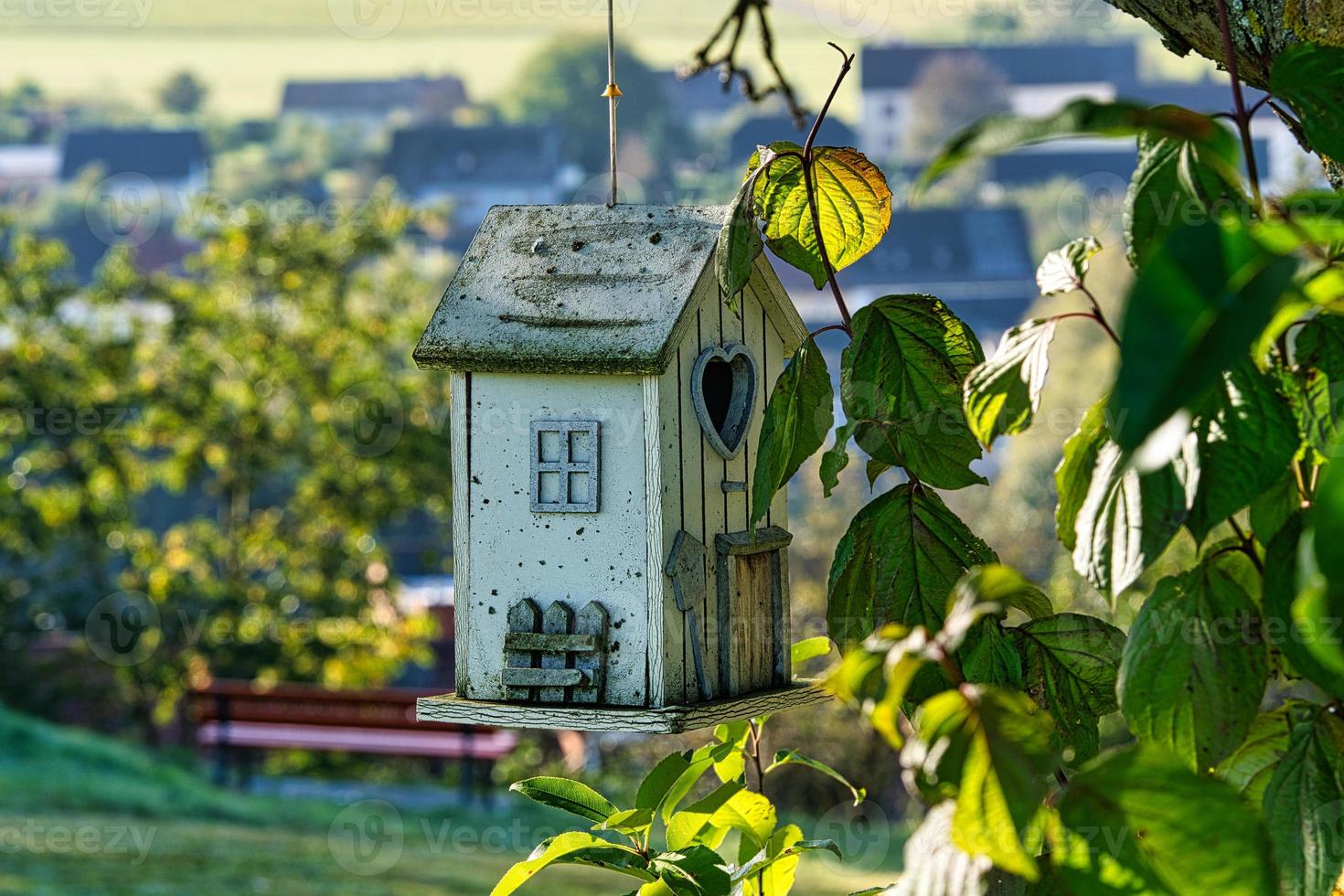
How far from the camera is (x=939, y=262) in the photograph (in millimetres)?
23016

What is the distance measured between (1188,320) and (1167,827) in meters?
0.27

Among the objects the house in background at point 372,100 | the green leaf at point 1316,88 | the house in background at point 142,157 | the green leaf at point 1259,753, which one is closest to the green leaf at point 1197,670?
the green leaf at point 1259,753

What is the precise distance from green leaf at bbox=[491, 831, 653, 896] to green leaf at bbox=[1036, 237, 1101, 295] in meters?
0.55

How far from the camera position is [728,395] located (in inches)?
70.4

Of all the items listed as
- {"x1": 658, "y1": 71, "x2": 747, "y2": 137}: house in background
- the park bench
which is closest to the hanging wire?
the park bench

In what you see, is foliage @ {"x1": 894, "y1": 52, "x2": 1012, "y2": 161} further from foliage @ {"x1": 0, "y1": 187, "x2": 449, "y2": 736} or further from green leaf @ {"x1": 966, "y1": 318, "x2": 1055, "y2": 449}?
green leaf @ {"x1": 966, "y1": 318, "x2": 1055, "y2": 449}

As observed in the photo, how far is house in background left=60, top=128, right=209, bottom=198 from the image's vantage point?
1069 inches

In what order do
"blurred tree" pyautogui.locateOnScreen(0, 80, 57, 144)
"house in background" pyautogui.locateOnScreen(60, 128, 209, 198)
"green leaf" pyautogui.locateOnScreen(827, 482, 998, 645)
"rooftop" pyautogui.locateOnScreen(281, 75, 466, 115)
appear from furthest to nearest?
1. "rooftop" pyautogui.locateOnScreen(281, 75, 466, 115)
2. "blurred tree" pyautogui.locateOnScreen(0, 80, 57, 144)
3. "house in background" pyautogui.locateOnScreen(60, 128, 209, 198)
4. "green leaf" pyautogui.locateOnScreen(827, 482, 998, 645)

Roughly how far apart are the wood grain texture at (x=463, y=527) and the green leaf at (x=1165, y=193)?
3.03 feet

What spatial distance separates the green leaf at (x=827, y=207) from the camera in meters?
1.35

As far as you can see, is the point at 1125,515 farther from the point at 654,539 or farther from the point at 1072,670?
the point at 654,539

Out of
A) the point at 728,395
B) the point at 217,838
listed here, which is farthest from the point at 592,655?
the point at 217,838

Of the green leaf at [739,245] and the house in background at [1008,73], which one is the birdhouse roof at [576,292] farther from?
the house in background at [1008,73]

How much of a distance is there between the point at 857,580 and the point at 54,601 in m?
9.91
